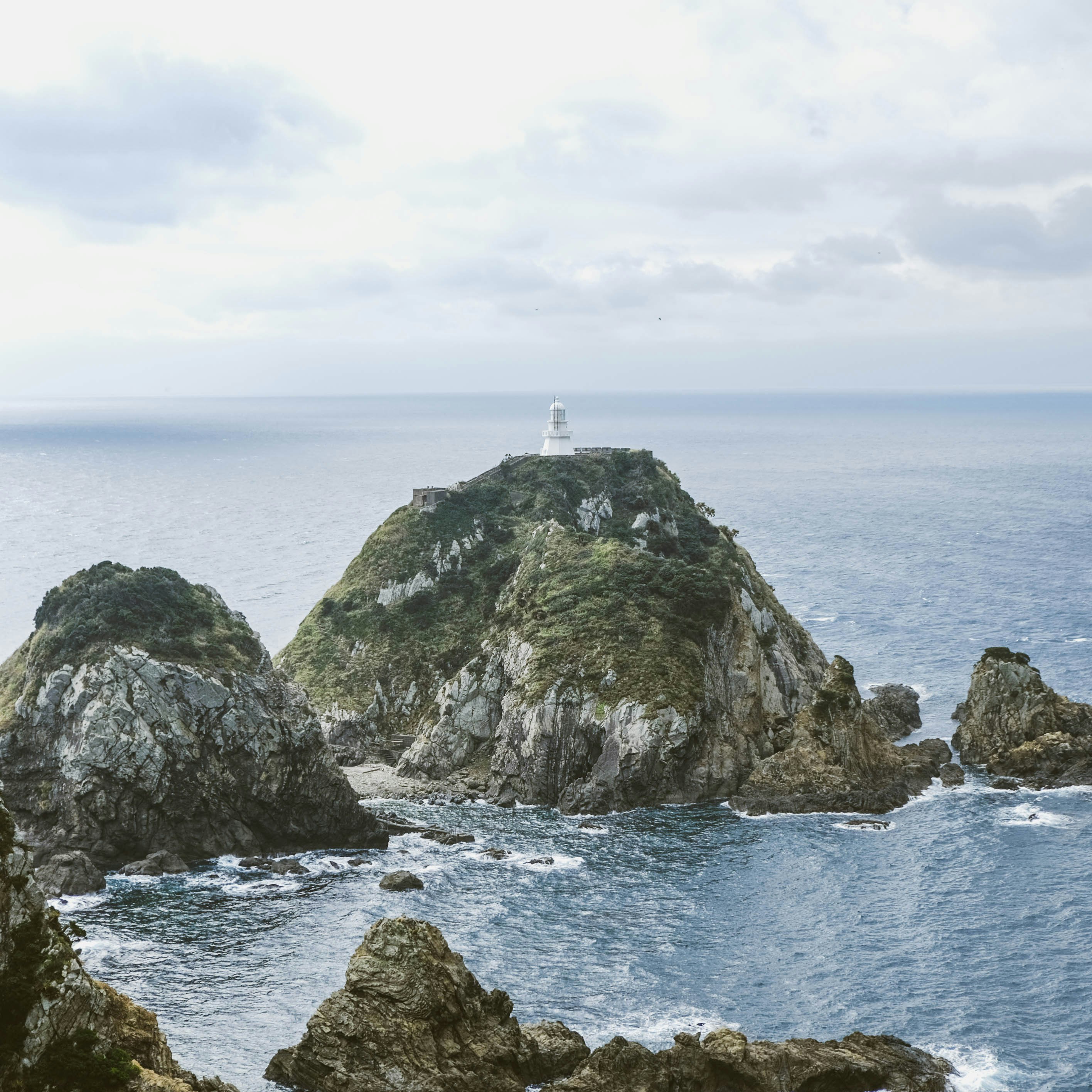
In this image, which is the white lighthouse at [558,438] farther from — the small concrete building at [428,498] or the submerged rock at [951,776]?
the submerged rock at [951,776]

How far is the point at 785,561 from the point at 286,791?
115200mm

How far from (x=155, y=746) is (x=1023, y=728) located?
68.9 metres

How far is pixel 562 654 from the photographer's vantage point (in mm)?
106375

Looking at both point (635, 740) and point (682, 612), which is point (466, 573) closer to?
point (682, 612)

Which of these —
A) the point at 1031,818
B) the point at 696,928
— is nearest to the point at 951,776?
the point at 1031,818

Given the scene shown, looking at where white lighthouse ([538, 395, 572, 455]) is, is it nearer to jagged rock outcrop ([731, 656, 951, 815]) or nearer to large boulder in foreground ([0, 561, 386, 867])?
jagged rock outcrop ([731, 656, 951, 815])

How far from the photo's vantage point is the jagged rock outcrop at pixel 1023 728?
94.4 metres

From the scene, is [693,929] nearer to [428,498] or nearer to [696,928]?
[696,928]

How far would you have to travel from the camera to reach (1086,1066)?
5497 centimetres

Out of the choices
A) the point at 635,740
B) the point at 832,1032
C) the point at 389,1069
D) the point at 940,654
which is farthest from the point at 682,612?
the point at 389,1069

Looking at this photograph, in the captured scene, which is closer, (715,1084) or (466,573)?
(715,1084)

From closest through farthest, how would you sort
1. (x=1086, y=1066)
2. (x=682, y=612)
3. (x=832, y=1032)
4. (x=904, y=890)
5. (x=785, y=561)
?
(x=1086, y=1066) → (x=832, y=1032) → (x=904, y=890) → (x=682, y=612) → (x=785, y=561)

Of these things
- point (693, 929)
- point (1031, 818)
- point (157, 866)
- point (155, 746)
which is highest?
point (155, 746)

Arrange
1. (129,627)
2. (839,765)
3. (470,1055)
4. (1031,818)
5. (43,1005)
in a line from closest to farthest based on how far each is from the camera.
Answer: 1. (43,1005)
2. (470,1055)
3. (1031,818)
4. (129,627)
5. (839,765)
